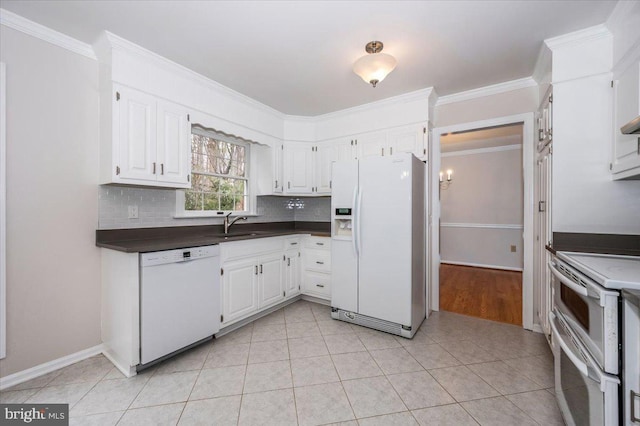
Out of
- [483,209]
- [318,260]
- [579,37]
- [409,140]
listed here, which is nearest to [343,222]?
[318,260]

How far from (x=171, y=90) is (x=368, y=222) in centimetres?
223

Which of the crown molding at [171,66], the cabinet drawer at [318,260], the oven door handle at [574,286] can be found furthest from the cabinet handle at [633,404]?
the crown molding at [171,66]

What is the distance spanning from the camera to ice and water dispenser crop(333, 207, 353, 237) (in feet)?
9.38

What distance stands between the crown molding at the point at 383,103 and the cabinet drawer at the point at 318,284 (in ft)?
6.97

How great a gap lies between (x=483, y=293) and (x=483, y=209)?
7.62 ft

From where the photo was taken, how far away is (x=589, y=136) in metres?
1.95

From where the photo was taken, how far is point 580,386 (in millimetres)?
1248

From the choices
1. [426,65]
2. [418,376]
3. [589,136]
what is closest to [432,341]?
[418,376]

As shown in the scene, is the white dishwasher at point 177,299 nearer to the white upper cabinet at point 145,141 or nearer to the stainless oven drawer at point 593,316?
the white upper cabinet at point 145,141

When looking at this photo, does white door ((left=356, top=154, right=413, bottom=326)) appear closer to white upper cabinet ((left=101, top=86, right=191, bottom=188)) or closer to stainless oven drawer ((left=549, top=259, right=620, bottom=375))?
stainless oven drawer ((left=549, top=259, right=620, bottom=375))

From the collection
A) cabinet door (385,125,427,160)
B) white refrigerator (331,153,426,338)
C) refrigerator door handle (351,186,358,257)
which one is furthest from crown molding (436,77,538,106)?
refrigerator door handle (351,186,358,257)

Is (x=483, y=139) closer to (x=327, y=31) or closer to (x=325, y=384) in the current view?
(x=327, y=31)

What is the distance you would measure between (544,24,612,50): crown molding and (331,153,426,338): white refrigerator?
1.30 m

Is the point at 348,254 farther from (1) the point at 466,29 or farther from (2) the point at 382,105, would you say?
(1) the point at 466,29
